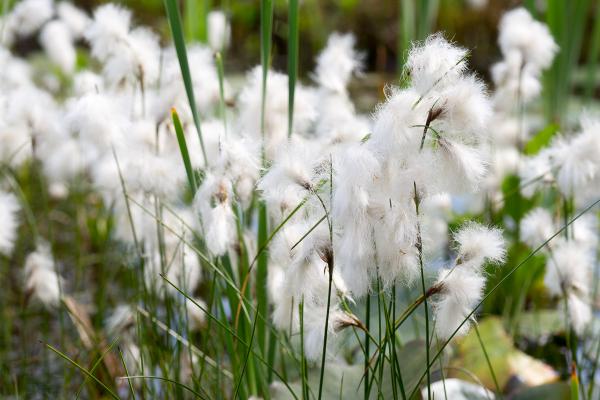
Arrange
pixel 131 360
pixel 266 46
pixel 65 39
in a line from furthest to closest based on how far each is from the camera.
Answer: pixel 65 39
pixel 131 360
pixel 266 46

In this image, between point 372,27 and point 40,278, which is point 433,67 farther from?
point 372,27

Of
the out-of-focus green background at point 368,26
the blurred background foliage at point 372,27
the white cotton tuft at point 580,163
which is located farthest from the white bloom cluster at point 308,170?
the out-of-focus green background at point 368,26

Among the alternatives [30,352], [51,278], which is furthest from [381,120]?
[30,352]

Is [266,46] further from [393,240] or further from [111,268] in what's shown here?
[111,268]

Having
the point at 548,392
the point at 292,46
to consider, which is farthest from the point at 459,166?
the point at 548,392

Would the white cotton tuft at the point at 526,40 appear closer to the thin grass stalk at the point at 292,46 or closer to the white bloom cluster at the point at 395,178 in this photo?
the thin grass stalk at the point at 292,46

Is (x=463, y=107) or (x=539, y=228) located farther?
(x=539, y=228)

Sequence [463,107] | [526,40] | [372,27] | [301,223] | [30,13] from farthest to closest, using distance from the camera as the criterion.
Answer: [372,27]
[30,13]
[526,40]
[301,223]
[463,107]
